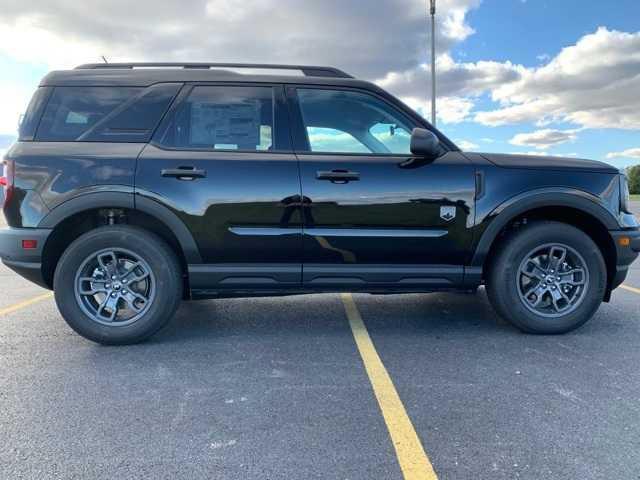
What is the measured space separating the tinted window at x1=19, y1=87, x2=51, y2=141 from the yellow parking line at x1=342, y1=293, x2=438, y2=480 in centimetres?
294

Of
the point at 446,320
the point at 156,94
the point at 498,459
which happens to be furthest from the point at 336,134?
the point at 498,459

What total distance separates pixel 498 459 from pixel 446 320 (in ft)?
7.09

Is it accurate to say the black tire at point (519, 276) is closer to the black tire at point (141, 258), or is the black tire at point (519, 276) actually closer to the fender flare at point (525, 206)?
the fender flare at point (525, 206)

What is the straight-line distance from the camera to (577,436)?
2.31m

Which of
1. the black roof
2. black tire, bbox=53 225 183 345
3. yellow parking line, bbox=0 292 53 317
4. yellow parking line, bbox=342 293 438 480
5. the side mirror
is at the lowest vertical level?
yellow parking line, bbox=342 293 438 480

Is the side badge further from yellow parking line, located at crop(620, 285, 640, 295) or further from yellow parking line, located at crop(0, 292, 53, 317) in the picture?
yellow parking line, located at crop(0, 292, 53, 317)

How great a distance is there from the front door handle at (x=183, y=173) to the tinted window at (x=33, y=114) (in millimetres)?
1042

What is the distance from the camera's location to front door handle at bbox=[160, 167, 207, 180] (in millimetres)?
3445

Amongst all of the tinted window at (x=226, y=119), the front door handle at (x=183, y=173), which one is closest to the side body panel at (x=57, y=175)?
the front door handle at (x=183, y=173)

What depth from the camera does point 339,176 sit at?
11.6 feet

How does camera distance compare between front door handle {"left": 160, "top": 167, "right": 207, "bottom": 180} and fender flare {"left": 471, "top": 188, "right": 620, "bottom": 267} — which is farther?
fender flare {"left": 471, "top": 188, "right": 620, "bottom": 267}

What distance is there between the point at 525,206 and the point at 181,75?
289 cm

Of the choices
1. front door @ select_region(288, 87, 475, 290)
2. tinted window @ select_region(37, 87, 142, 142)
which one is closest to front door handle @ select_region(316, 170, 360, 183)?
front door @ select_region(288, 87, 475, 290)

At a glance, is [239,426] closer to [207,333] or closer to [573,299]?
[207,333]
